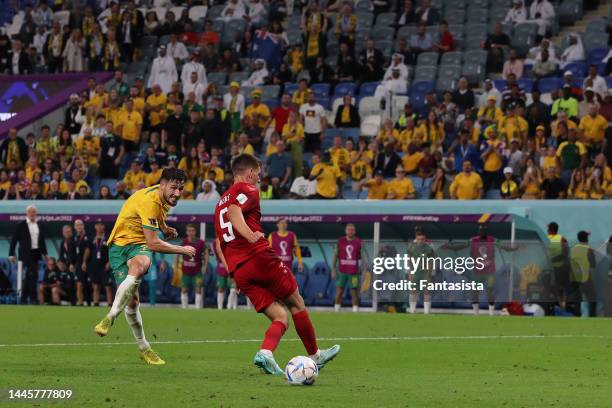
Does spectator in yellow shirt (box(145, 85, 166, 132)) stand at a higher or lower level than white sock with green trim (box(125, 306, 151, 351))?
higher

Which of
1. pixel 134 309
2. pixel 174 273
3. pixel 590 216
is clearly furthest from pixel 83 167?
pixel 134 309

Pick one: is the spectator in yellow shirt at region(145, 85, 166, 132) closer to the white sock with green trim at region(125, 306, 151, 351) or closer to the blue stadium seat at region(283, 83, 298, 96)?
the blue stadium seat at region(283, 83, 298, 96)

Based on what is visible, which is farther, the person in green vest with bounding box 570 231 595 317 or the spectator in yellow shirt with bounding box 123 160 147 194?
the spectator in yellow shirt with bounding box 123 160 147 194

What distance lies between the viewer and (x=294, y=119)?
31.6m

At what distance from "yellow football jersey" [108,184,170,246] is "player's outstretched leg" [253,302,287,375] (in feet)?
6.65

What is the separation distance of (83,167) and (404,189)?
8.84 m

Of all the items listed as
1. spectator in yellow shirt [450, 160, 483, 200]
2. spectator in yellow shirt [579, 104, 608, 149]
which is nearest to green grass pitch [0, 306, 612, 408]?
spectator in yellow shirt [450, 160, 483, 200]

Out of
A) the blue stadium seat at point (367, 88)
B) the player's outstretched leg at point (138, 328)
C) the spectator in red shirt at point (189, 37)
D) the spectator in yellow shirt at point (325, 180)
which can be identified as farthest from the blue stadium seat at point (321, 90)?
the player's outstretched leg at point (138, 328)

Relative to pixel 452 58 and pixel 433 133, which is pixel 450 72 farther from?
pixel 433 133

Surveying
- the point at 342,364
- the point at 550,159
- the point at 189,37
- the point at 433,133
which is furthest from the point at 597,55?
the point at 342,364

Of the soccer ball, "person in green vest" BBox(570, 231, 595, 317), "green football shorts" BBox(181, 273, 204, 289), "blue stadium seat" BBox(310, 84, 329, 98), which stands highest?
"blue stadium seat" BBox(310, 84, 329, 98)

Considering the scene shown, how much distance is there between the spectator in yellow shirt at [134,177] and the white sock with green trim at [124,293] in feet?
60.0

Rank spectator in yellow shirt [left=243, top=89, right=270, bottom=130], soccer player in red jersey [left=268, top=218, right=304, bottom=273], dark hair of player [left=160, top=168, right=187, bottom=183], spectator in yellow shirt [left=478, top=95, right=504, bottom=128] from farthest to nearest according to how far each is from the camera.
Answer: spectator in yellow shirt [left=243, top=89, right=270, bottom=130], spectator in yellow shirt [left=478, top=95, right=504, bottom=128], soccer player in red jersey [left=268, top=218, right=304, bottom=273], dark hair of player [left=160, top=168, right=187, bottom=183]

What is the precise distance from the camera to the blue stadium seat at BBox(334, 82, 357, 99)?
1344 inches
